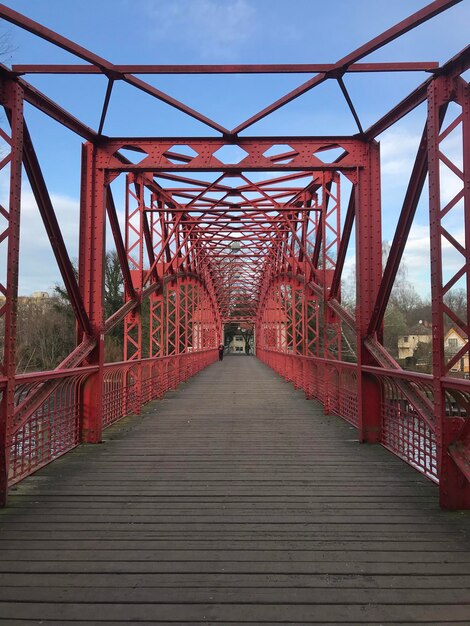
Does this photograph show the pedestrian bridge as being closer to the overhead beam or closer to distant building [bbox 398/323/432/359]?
the overhead beam

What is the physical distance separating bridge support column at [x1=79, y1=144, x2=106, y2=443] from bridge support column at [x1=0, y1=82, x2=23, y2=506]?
2563 millimetres

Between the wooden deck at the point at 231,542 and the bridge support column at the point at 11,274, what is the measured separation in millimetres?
581

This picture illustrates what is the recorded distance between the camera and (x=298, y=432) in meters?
7.86

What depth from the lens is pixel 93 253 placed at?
725 cm

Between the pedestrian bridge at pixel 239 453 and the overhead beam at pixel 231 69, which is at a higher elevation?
the overhead beam at pixel 231 69

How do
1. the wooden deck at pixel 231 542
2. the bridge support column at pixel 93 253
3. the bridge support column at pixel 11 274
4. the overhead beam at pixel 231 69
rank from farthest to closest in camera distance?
the bridge support column at pixel 93 253 < the overhead beam at pixel 231 69 < the bridge support column at pixel 11 274 < the wooden deck at pixel 231 542

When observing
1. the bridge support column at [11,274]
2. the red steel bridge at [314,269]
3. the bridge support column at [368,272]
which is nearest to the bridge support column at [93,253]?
the red steel bridge at [314,269]

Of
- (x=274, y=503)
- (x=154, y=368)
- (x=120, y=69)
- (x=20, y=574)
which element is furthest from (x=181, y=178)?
(x=20, y=574)

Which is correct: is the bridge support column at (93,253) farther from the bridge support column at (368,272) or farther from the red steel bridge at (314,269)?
the bridge support column at (368,272)

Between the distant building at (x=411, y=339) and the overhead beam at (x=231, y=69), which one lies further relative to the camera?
the distant building at (x=411, y=339)

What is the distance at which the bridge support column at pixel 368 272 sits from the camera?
6.93 meters

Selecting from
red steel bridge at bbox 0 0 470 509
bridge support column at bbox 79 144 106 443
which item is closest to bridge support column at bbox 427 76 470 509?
red steel bridge at bbox 0 0 470 509

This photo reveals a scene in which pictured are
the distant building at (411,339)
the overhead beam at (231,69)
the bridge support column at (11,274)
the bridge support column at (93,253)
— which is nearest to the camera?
the bridge support column at (11,274)

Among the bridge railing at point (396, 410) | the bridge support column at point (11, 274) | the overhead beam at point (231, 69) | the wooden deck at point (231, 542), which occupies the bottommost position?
the wooden deck at point (231, 542)
